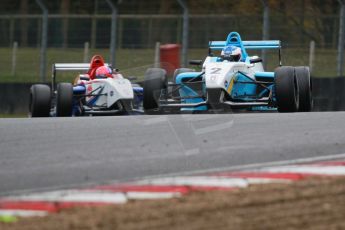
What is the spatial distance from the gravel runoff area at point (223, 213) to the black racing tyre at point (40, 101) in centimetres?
839

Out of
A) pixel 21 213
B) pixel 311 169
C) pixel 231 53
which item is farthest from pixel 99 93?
pixel 21 213

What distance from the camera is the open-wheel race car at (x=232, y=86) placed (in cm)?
1315

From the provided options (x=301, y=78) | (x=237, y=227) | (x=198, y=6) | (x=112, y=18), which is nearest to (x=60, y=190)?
(x=237, y=227)

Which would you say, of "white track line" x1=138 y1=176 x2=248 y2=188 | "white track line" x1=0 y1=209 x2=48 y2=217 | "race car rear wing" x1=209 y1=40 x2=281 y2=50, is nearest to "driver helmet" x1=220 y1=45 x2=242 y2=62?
"race car rear wing" x1=209 y1=40 x2=281 y2=50

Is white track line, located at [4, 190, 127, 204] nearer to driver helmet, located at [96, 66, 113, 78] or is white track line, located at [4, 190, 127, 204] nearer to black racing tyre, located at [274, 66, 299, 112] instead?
black racing tyre, located at [274, 66, 299, 112]

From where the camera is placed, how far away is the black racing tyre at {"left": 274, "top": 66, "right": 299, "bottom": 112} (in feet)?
42.7

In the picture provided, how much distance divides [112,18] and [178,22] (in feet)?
4.52

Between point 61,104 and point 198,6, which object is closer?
point 61,104

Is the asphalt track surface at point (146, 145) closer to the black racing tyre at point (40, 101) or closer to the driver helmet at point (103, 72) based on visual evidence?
the black racing tyre at point (40, 101)

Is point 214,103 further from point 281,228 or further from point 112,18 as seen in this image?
point 281,228

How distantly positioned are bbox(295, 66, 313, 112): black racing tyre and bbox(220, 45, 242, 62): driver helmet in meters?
1.49

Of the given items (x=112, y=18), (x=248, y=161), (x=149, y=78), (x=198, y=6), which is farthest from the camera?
(x=198, y=6)

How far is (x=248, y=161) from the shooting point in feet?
25.3

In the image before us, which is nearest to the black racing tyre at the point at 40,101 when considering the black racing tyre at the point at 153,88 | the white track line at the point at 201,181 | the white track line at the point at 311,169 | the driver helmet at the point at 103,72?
the black racing tyre at the point at 153,88
